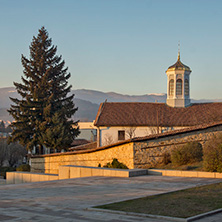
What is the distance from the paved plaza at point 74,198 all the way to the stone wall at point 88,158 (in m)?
6.97

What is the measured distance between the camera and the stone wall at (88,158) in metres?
23.6

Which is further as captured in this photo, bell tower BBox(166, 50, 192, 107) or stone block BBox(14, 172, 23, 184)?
bell tower BBox(166, 50, 192, 107)

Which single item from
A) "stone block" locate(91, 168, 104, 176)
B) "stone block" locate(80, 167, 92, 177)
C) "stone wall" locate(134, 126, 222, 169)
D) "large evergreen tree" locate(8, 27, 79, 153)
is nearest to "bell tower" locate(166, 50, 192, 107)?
"large evergreen tree" locate(8, 27, 79, 153)

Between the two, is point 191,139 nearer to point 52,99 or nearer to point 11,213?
point 11,213

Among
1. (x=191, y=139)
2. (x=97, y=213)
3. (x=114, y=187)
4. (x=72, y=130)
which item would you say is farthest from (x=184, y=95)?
(x=97, y=213)

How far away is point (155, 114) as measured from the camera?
153ft

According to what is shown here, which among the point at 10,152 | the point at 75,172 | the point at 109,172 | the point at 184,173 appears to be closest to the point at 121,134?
the point at 75,172

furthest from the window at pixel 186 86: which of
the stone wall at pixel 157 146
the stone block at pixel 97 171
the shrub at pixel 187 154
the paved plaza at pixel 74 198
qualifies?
the paved plaza at pixel 74 198

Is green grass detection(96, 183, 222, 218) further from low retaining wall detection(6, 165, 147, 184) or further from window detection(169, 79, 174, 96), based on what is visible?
window detection(169, 79, 174, 96)

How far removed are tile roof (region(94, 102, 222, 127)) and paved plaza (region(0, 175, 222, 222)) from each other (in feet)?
94.0

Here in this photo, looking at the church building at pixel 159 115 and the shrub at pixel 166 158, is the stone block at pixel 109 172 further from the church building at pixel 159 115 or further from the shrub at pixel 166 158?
the church building at pixel 159 115

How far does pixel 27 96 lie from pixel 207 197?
39609 millimetres

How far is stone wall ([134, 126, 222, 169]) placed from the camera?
23.1 m

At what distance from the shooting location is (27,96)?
158 feet
